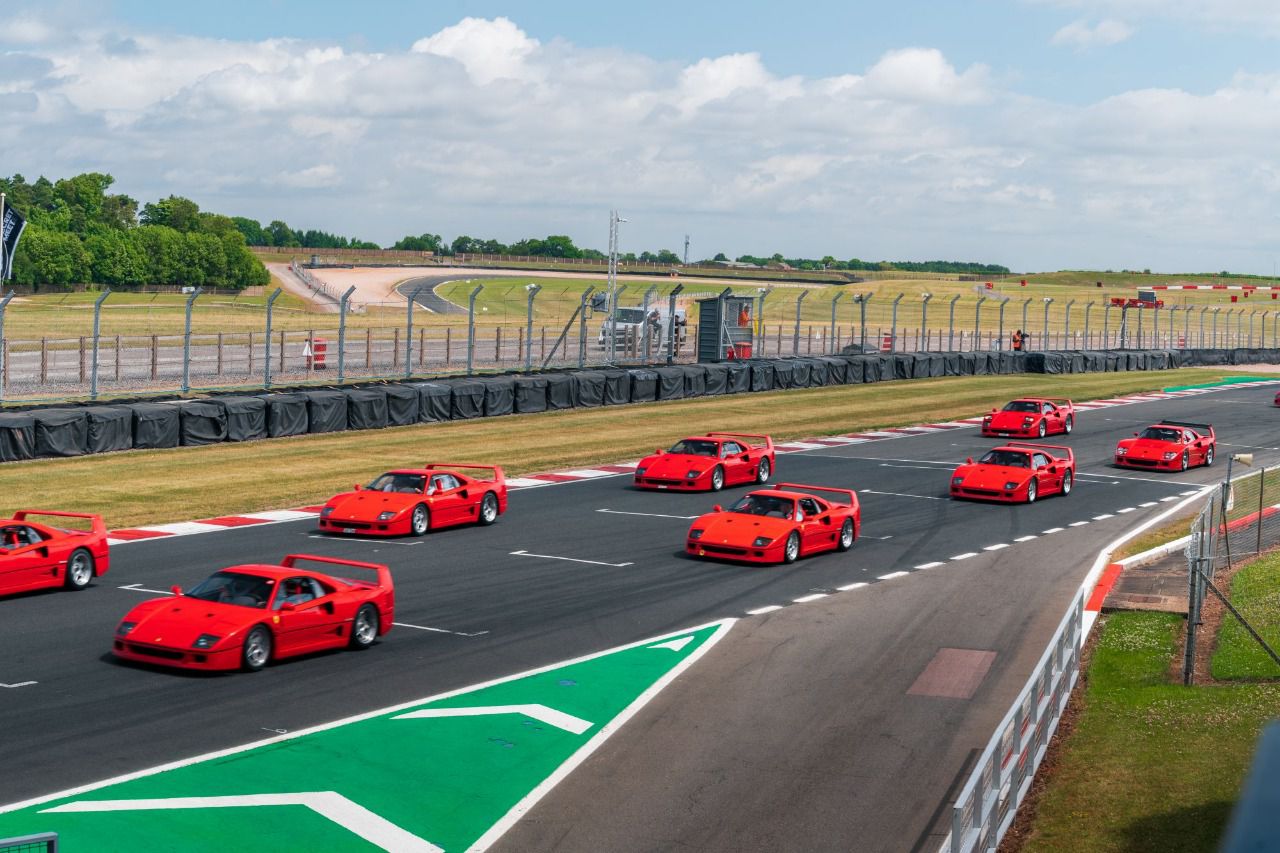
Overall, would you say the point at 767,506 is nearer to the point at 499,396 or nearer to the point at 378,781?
the point at 378,781

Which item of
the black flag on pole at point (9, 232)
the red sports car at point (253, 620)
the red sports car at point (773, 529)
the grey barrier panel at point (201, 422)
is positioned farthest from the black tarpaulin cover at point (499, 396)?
the red sports car at point (253, 620)

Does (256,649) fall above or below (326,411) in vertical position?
below

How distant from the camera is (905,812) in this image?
38.4 ft

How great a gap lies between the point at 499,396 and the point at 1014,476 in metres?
17.2

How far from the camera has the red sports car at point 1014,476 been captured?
29.8 m

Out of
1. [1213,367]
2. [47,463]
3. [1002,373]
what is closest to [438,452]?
[47,463]

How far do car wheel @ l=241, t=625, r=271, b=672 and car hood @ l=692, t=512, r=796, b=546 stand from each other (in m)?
8.48

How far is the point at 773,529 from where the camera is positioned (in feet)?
74.6

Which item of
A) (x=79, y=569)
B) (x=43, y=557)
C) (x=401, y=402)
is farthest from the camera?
(x=401, y=402)

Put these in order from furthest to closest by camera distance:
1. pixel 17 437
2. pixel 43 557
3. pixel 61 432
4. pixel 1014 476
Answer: pixel 61 432
pixel 17 437
pixel 1014 476
pixel 43 557

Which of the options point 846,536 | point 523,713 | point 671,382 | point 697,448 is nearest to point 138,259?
point 671,382

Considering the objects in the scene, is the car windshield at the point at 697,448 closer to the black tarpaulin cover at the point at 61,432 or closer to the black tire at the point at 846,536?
the black tire at the point at 846,536

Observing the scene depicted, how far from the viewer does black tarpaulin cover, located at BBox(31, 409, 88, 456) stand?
31.0 meters

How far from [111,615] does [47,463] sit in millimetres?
14174
